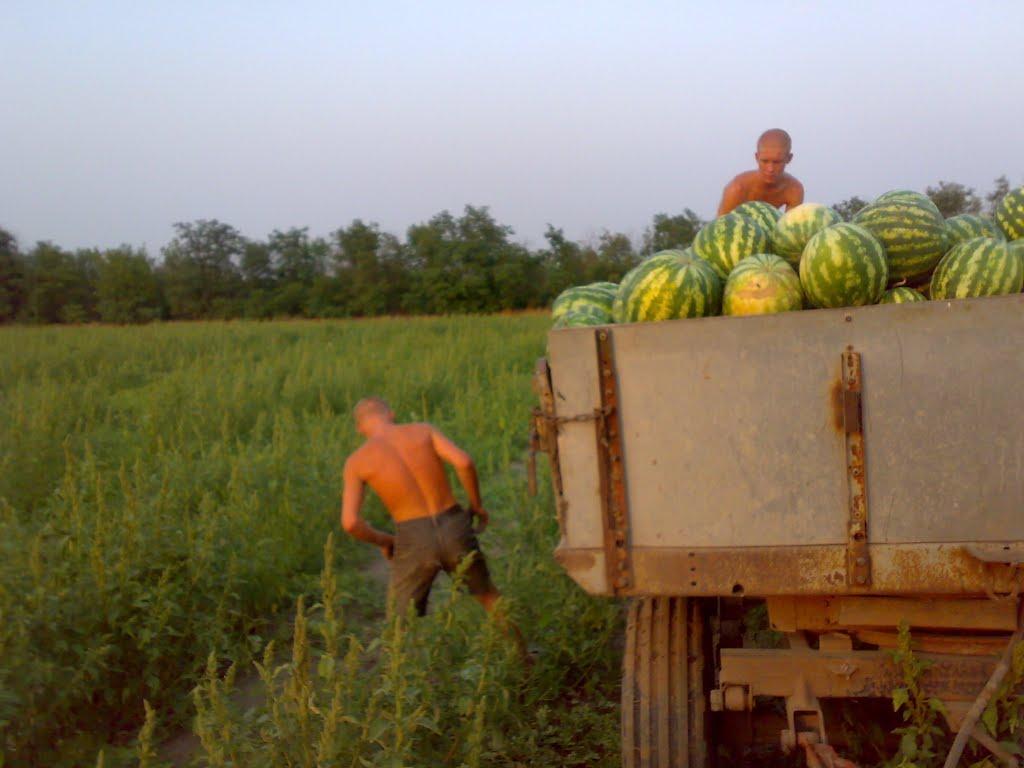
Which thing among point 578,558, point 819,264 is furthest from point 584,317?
point 578,558

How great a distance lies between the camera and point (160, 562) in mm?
5070

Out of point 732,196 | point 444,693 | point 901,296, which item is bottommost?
point 444,693

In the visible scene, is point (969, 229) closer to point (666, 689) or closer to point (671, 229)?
point (666, 689)

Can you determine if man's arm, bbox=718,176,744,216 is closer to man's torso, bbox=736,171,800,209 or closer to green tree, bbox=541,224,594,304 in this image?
man's torso, bbox=736,171,800,209

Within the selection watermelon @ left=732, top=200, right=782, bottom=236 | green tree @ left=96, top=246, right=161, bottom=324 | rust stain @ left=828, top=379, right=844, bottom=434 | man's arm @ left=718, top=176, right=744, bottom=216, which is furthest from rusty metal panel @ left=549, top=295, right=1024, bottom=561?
green tree @ left=96, top=246, right=161, bottom=324

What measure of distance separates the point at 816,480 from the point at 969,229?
1575mm

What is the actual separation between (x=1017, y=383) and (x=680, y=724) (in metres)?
1.47

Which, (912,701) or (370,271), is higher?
(370,271)

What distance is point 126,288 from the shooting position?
51875mm

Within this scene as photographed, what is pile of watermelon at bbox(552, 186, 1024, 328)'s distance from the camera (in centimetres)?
319

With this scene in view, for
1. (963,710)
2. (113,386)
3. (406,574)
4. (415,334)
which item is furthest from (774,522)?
(415,334)

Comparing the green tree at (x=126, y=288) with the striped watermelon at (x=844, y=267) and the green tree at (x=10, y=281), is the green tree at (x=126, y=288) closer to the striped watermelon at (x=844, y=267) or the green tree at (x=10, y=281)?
the green tree at (x=10, y=281)

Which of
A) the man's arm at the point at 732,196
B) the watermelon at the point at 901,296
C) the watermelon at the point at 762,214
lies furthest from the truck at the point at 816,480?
the man's arm at the point at 732,196

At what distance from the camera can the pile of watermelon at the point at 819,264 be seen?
3.19 m
